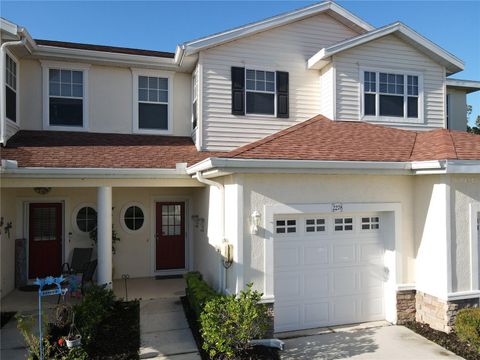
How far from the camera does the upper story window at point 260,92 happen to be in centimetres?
962

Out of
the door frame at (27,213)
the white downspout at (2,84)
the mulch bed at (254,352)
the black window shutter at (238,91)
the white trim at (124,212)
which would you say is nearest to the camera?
the mulch bed at (254,352)

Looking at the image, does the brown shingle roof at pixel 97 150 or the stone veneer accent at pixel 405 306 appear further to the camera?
the brown shingle roof at pixel 97 150

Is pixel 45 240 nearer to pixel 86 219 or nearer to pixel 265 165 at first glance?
pixel 86 219

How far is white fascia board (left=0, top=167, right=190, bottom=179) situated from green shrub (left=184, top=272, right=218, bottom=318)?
95.6 inches

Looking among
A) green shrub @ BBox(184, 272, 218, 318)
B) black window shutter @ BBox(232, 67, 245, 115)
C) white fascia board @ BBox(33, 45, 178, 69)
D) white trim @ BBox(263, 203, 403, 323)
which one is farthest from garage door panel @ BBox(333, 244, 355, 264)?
white fascia board @ BBox(33, 45, 178, 69)

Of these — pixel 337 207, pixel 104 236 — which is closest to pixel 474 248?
pixel 337 207

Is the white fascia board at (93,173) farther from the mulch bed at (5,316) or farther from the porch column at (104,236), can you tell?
the mulch bed at (5,316)

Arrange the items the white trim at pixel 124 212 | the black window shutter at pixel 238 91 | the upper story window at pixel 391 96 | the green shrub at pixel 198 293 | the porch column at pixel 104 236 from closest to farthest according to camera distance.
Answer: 1. the green shrub at pixel 198 293
2. the porch column at pixel 104 236
3. the black window shutter at pixel 238 91
4. the upper story window at pixel 391 96
5. the white trim at pixel 124 212

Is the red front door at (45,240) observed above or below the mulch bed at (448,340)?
above

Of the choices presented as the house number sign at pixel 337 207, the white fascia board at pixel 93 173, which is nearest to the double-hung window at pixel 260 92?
the white fascia board at pixel 93 173

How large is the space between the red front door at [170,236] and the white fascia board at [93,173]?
2733 millimetres

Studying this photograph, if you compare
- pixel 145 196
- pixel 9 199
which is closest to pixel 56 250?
pixel 9 199

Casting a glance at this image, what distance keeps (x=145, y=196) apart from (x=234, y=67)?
4.64 meters

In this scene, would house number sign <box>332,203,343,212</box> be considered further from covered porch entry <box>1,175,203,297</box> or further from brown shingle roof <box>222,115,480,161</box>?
covered porch entry <box>1,175,203,297</box>
